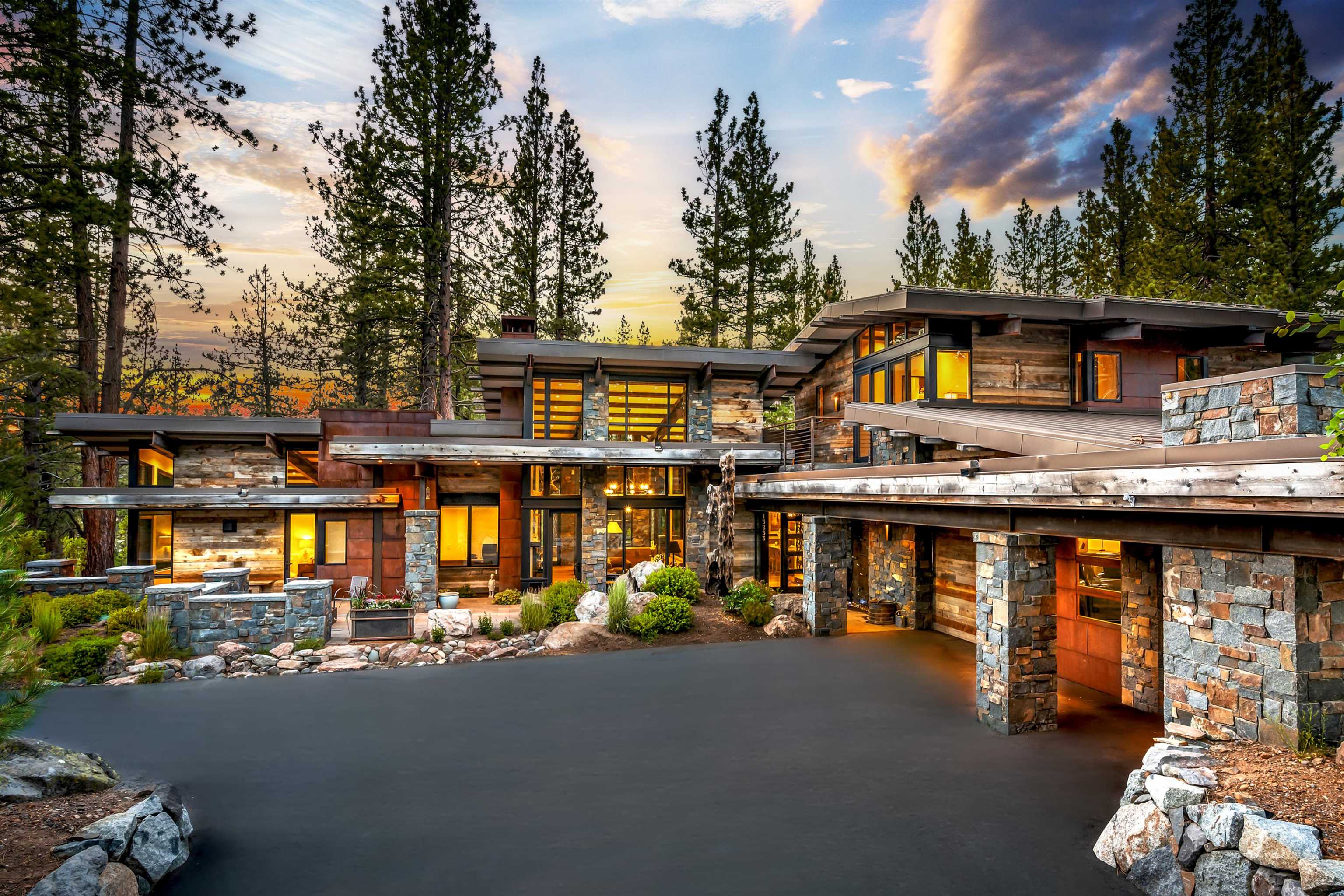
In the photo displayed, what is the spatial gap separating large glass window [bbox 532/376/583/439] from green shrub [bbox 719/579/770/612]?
233 inches

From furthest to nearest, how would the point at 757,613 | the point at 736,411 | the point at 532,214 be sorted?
the point at 532,214, the point at 736,411, the point at 757,613

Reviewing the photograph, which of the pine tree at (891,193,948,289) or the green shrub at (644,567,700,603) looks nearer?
the green shrub at (644,567,700,603)

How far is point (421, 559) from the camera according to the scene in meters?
13.6

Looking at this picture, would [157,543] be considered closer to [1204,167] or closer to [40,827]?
[40,827]

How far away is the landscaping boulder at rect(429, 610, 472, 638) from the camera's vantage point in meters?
11.6

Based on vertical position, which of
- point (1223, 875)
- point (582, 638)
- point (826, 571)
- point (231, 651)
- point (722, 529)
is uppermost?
point (722, 529)

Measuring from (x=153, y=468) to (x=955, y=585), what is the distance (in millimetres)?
20699

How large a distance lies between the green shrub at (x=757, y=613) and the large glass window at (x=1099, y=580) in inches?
213

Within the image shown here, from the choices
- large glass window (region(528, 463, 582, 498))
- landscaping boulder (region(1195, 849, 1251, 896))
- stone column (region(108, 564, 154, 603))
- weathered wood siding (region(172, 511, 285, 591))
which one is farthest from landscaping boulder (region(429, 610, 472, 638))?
landscaping boulder (region(1195, 849, 1251, 896))

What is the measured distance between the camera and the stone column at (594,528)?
598 inches

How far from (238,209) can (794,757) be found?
20935 millimetres

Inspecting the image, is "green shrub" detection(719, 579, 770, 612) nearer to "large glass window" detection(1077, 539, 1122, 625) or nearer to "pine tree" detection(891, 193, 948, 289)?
"large glass window" detection(1077, 539, 1122, 625)

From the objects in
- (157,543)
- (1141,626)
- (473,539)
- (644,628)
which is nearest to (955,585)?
(1141,626)

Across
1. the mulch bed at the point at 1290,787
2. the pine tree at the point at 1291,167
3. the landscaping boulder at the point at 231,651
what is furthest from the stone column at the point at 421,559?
the pine tree at the point at 1291,167
